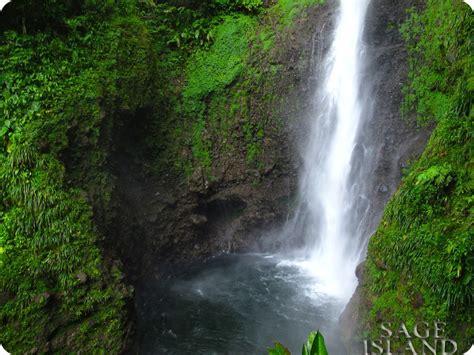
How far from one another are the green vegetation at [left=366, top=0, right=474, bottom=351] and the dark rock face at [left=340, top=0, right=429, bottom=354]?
6.37ft

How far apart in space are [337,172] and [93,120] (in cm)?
645

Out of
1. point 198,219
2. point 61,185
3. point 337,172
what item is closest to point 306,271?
point 337,172

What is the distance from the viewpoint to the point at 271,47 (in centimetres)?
1198

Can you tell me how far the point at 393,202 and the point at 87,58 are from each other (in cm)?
760

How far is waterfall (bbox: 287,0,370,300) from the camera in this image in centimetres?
980

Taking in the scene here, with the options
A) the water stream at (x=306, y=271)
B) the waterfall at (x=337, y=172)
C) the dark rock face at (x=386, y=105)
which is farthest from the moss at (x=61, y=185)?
the dark rock face at (x=386, y=105)

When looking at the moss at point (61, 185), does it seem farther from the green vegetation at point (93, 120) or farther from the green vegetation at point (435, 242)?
the green vegetation at point (435, 242)

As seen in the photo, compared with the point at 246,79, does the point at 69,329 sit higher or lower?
lower

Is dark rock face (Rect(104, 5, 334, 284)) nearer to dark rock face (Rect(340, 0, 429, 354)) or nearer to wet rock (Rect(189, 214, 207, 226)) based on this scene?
wet rock (Rect(189, 214, 207, 226))

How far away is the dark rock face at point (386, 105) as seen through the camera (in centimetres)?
916

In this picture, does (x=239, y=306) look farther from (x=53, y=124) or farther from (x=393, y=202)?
(x=53, y=124)

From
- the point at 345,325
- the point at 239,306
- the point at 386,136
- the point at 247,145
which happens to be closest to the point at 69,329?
the point at 239,306

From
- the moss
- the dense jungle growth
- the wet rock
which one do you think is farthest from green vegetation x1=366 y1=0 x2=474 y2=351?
the wet rock

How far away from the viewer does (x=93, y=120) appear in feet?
28.6
